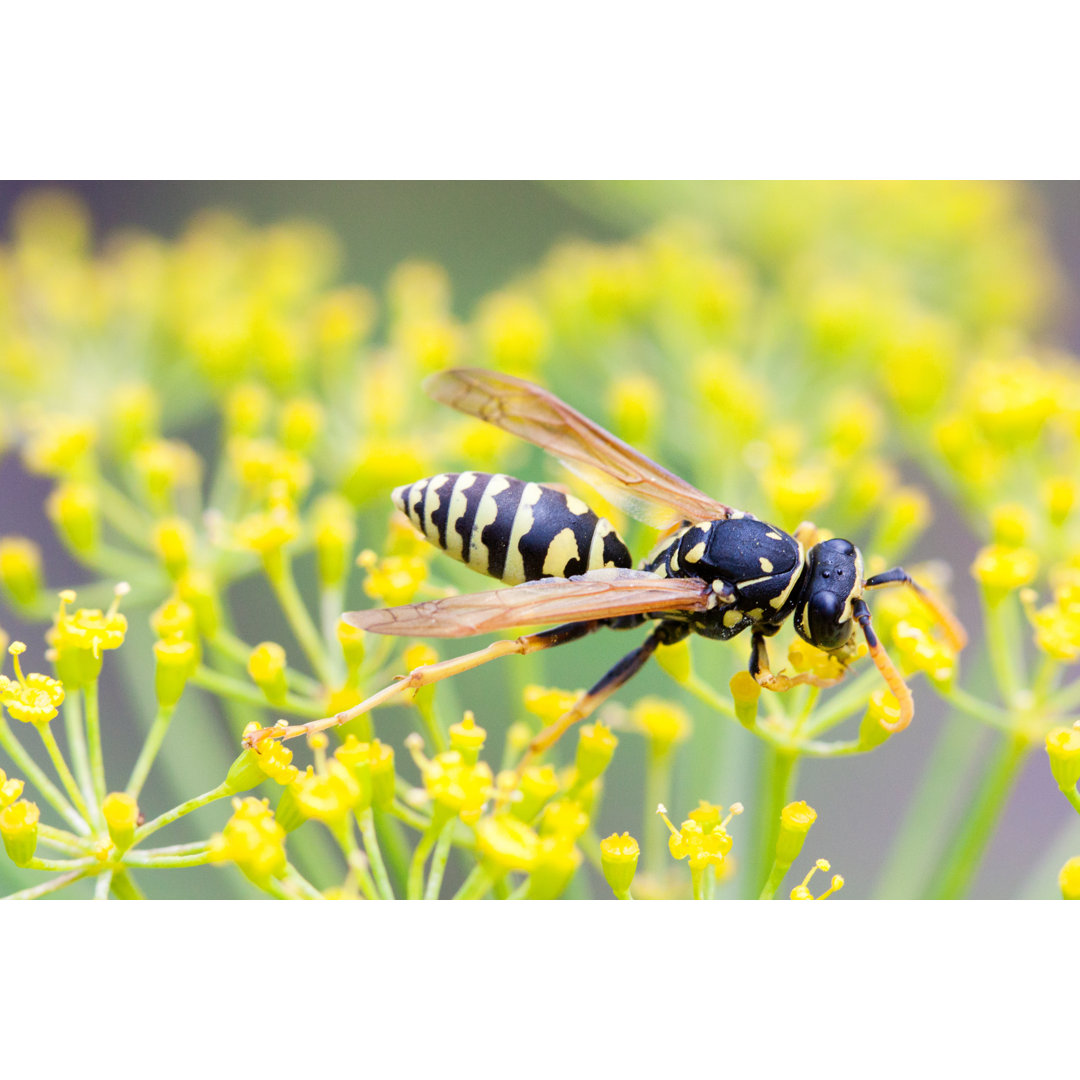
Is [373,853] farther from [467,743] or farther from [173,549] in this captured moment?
[173,549]

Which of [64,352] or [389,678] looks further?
[64,352]

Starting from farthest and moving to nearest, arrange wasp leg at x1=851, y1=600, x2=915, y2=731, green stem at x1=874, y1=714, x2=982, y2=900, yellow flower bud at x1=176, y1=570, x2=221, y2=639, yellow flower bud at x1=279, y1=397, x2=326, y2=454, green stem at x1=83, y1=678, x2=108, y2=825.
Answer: yellow flower bud at x1=279, y1=397, x2=326, y2=454 < green stem at x1=874, y1=714, x2=982, y2=900 < yellow flower bud at x1=176, y1=570, x2=221, y2=639 < wasp leg at x1=851, y1=600, x2=915, y2=731 < green stem at x1=83, y1=678, x2=108, y2=825

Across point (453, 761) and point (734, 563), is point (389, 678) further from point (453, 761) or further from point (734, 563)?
point (734, 563)

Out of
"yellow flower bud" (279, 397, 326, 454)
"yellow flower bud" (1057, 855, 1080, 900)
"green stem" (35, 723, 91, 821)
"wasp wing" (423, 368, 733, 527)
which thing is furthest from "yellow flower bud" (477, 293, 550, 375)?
"yellow flower bud" (1057, 855, 1080, 900)

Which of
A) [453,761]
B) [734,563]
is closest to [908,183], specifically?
[734,563]

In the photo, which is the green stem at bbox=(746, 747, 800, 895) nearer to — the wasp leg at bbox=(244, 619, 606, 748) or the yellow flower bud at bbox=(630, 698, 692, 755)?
the yellow flower bud at bbox=(630, 698, 692, 755)

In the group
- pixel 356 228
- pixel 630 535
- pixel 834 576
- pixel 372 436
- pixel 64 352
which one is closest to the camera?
pixel 834 576
